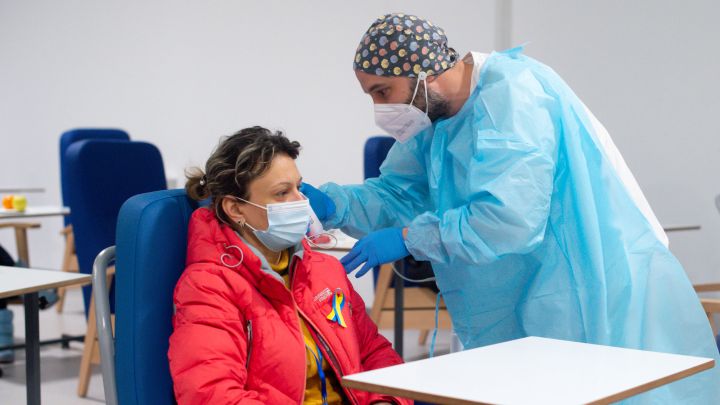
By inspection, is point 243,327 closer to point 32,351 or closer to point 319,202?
point 319,202

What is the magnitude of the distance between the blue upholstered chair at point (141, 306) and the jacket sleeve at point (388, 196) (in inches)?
21.9

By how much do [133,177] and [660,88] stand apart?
241 cm

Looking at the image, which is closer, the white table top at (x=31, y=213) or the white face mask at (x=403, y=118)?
the white face mask at (x=403, y=118)

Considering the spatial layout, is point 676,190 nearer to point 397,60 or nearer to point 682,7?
point 682,7

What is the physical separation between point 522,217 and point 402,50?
0.46 m

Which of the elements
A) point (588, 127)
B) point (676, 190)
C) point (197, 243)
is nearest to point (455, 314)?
point (588, 127)

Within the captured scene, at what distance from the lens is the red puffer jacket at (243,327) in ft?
4.94

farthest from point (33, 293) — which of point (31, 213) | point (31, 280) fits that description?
point (31, 213)

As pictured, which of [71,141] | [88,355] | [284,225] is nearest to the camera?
[284,225]

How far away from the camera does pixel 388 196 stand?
2156 millimetres

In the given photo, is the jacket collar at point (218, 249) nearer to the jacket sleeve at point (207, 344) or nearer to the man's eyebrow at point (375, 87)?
the jacket sleeve at point (207, 344)

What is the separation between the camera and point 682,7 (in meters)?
4.04

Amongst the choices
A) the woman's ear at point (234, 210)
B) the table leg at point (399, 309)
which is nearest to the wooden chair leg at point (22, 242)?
the table leg at point (399, 309)

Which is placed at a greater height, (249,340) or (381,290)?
(249,340)
